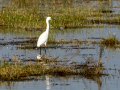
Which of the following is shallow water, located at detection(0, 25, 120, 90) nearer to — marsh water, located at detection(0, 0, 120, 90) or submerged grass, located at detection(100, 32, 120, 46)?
marsh water, located at detection(0, 0, 120, 90)

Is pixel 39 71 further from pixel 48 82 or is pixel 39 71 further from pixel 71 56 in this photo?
pixel 71 56

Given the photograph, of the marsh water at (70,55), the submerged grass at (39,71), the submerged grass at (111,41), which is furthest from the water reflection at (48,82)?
the submerged grass at (111,41)

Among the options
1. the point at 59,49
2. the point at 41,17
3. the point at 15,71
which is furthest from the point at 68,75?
the point at 41,17

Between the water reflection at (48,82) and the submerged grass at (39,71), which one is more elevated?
the submerged grass at (39,71)

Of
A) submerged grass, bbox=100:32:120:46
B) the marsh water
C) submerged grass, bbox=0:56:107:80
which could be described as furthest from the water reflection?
submerged grass, bbox=100:32:120:46

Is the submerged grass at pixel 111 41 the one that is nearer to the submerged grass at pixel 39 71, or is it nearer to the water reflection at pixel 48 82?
the submerged grass at pixel 39 71

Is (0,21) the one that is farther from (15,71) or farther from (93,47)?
(15,71)

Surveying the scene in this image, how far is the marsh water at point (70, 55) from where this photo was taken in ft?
27.2

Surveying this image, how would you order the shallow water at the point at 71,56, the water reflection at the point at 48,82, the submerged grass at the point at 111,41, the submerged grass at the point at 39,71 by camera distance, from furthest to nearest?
1. the submerged grass at the point at 111,41
2. the submerged grass at the point at 39,71
3. the shallow water at the point at 71,56
4. the water reflection at the point at 48,82

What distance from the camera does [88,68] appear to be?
30.6ft

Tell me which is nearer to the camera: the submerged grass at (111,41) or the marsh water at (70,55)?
the marsh water at (70,55)

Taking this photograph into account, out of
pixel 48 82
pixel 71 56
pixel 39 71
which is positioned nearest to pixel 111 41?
pixel 71 56

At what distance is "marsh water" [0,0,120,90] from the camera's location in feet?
27.2

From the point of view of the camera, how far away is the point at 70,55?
10.8 meters
